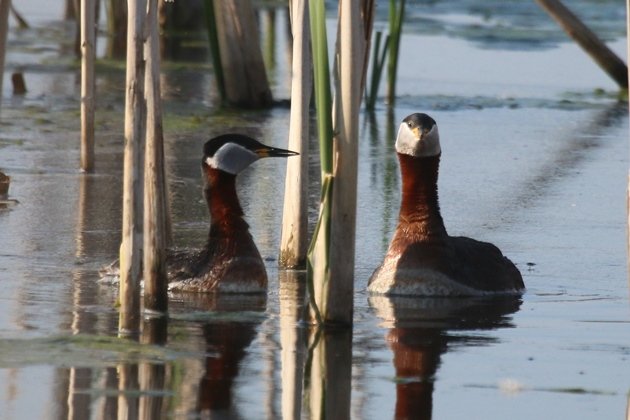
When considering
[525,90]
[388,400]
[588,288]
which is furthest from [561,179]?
[388,400]

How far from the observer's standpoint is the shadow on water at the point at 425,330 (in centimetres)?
651

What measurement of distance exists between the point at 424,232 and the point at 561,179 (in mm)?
4661

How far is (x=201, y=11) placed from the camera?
2603cm

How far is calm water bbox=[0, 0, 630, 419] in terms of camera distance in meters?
6.43

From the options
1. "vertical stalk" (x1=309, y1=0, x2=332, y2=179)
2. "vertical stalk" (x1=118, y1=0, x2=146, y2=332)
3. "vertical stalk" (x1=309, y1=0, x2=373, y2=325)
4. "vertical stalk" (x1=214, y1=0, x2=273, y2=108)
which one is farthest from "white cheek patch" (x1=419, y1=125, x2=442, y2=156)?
"vertical stalk" (x1=214, y1=0, x2=273, y2=108)

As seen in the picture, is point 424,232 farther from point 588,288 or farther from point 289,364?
point 289,364

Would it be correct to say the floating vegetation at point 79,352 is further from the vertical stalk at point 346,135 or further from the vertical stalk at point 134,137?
the vertical stalk at point 346,135

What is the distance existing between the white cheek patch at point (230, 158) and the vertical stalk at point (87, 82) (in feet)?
6.15

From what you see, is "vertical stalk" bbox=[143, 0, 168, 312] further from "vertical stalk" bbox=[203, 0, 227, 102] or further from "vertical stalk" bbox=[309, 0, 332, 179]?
"vertical stalk" bbox=[203, 0, 227, 102]

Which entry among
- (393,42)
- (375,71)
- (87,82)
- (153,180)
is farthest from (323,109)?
(393,42)

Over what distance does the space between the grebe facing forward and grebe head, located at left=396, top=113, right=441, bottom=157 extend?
2.17ft

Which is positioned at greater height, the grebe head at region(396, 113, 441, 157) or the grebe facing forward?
the grebe head at region(396, 113, 441, 157)

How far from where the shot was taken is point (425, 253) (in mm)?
8867

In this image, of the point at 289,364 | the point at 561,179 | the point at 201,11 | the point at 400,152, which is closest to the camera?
the point at 289,364
